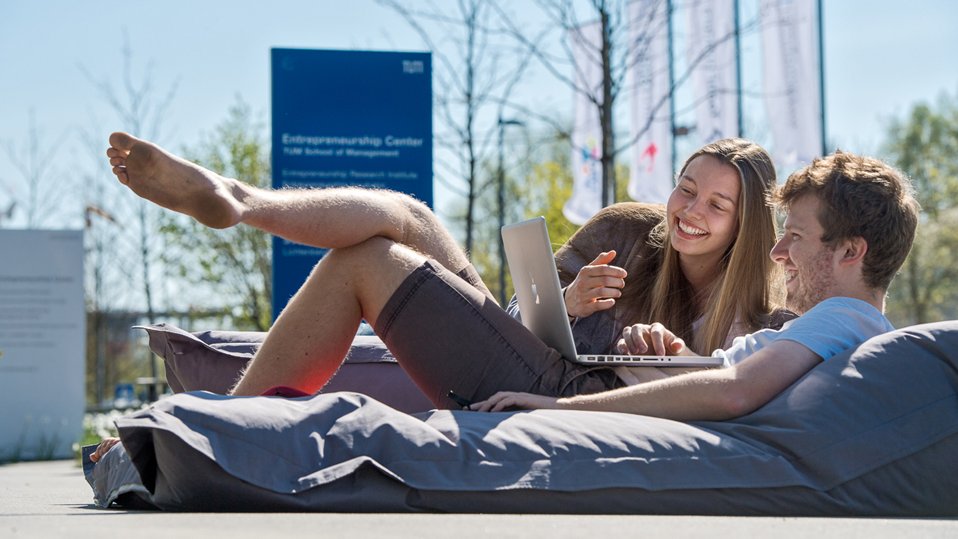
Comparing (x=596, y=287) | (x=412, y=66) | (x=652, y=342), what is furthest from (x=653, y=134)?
(x=652, y=342)

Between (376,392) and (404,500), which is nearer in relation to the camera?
(404,500)

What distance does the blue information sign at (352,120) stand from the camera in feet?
28.3

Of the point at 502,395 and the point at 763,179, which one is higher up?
the point at 763,179

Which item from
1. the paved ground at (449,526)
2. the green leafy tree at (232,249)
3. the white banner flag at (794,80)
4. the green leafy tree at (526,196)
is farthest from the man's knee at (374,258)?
the green leafy tree at (526,196)

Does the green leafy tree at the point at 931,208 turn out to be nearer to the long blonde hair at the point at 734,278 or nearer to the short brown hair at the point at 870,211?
the long blonde hair at the point at 734,278

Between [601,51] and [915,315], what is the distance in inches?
1090

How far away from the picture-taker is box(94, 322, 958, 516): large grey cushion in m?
2.67

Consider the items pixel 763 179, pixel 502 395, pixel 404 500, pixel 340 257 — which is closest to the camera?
pixel 404 500

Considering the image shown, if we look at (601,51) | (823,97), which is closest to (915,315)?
(823,97)

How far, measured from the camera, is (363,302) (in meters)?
3.46

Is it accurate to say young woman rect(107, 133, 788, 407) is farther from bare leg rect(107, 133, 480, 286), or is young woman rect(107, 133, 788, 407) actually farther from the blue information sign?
the blue information sign

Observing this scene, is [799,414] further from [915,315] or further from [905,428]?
[915,315]

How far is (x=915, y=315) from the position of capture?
33.8 metres

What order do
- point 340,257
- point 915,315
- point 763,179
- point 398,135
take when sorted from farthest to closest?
point 915,315, point 398,135, point 763,179, point 340,257
